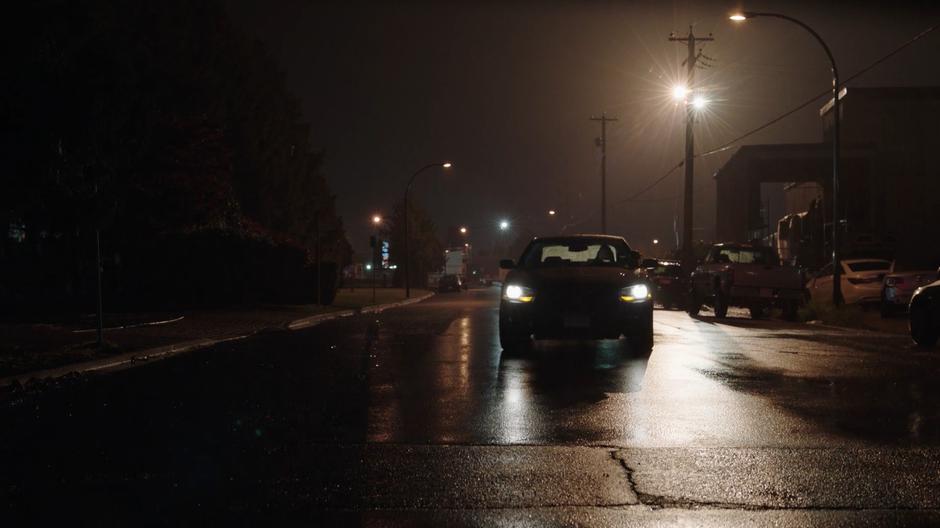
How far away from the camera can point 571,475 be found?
582 cm

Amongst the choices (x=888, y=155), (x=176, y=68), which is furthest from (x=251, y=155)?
(x=888, y=155)

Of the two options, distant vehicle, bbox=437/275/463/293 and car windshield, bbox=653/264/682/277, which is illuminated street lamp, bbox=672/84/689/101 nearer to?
car windshield, bbox=653/264/682/277

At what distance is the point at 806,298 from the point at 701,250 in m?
32.0

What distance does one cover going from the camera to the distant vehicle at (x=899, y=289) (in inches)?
877

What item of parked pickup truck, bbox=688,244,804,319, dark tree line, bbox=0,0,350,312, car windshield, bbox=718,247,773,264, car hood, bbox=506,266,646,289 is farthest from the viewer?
car windshield, bbox=718,247,773,264

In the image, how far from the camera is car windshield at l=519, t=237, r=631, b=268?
15.0 m

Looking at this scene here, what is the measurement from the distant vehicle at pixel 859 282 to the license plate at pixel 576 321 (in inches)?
658

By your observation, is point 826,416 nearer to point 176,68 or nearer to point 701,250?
point 176,68

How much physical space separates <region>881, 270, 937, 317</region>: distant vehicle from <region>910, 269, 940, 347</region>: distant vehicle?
7161 mm

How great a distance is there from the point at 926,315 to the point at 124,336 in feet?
45.5

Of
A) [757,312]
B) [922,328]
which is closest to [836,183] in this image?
[757,312]

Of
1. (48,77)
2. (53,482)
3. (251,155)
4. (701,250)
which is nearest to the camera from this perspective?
(53,482)

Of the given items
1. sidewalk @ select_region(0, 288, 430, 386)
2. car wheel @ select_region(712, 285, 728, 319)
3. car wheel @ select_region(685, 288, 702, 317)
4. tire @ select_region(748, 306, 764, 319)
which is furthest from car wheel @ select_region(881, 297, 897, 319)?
sidewalk @ select_region(0, 288, 430, 386)

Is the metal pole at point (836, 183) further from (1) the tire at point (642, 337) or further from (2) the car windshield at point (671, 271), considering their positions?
(1) the tire at point (642, 337)
